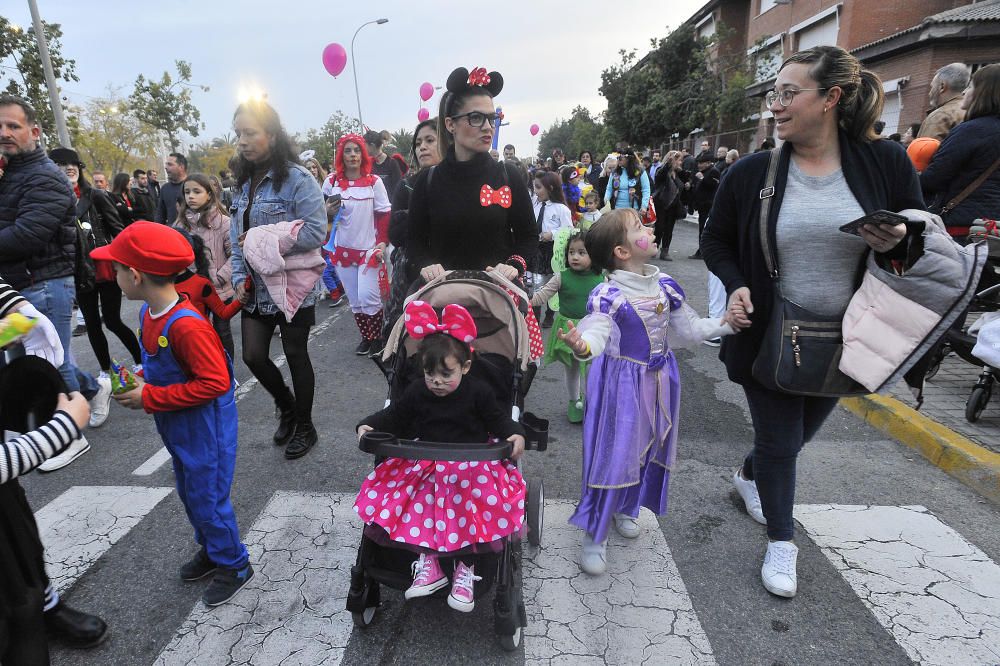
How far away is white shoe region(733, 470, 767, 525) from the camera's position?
3020 millimetres

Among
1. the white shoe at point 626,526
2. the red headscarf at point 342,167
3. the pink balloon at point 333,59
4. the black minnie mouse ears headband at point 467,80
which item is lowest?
the white shoe at point 626,526

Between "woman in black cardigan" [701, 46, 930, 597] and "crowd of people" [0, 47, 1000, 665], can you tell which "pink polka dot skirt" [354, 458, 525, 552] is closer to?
"crowd of people" [0, 47, 1000, 665]

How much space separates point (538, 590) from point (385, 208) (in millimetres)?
4281

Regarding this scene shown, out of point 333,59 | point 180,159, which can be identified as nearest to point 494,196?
point 180,159

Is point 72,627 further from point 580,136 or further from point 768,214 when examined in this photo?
point 580,136

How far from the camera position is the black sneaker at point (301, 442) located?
376 centimetres

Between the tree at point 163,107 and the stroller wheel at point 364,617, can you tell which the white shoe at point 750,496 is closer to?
the stroller wheel at point 364,617

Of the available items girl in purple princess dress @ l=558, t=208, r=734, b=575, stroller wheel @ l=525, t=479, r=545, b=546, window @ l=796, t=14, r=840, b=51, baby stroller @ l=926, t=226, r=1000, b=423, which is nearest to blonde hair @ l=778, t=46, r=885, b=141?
girl in purple princess dress @ l=558, t=208, r=734, b=575

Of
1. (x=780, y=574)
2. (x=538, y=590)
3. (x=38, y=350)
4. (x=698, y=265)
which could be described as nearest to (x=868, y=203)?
(x=780, y=574)

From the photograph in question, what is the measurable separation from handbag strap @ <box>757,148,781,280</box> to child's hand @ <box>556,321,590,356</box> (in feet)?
2.72

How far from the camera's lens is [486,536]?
2137mm

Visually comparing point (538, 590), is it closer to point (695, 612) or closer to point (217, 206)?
point (695, 612)

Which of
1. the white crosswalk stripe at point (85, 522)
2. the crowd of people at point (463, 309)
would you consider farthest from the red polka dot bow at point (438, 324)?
the white crosswalk stripe at point (85, 522)

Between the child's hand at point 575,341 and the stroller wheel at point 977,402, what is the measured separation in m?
3.29
